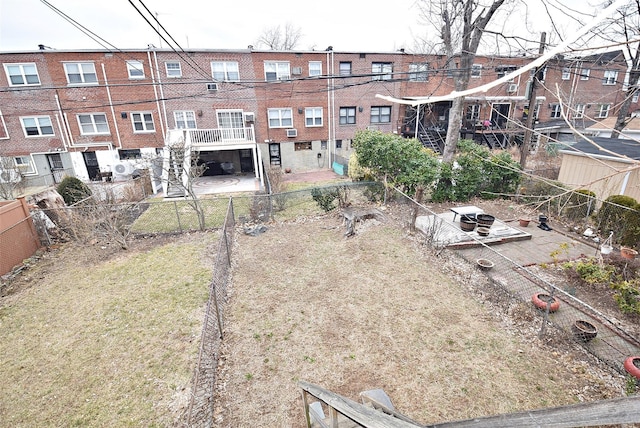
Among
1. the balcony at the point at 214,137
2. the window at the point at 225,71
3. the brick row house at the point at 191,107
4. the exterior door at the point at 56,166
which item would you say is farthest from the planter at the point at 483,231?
the exterior door at the point at 56,166

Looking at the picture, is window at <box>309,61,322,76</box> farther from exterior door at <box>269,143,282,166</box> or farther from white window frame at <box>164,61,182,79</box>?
white window frame at <box>164,61,182,79</box>

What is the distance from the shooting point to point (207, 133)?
58.6 ft

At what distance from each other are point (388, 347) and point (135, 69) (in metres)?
20.5

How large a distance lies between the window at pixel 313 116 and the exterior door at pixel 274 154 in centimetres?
267

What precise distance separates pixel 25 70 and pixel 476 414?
25259 millimetres

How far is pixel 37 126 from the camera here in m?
17.9

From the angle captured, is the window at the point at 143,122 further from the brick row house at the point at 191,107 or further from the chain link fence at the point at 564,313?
the chain link fence at the point at 564,313

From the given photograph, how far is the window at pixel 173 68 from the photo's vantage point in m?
17.8

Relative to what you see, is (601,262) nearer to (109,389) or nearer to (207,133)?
(109,389)

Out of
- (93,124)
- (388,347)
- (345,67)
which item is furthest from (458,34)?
(93,124)

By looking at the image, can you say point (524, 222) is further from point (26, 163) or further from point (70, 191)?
point (26, 163)

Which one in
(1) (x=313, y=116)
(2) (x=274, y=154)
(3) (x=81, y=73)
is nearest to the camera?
(3) (x=81, y=73)

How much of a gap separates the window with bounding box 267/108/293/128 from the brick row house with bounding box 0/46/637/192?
6 cm

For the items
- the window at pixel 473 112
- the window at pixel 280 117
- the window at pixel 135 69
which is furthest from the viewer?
the window at pixel 473 112
